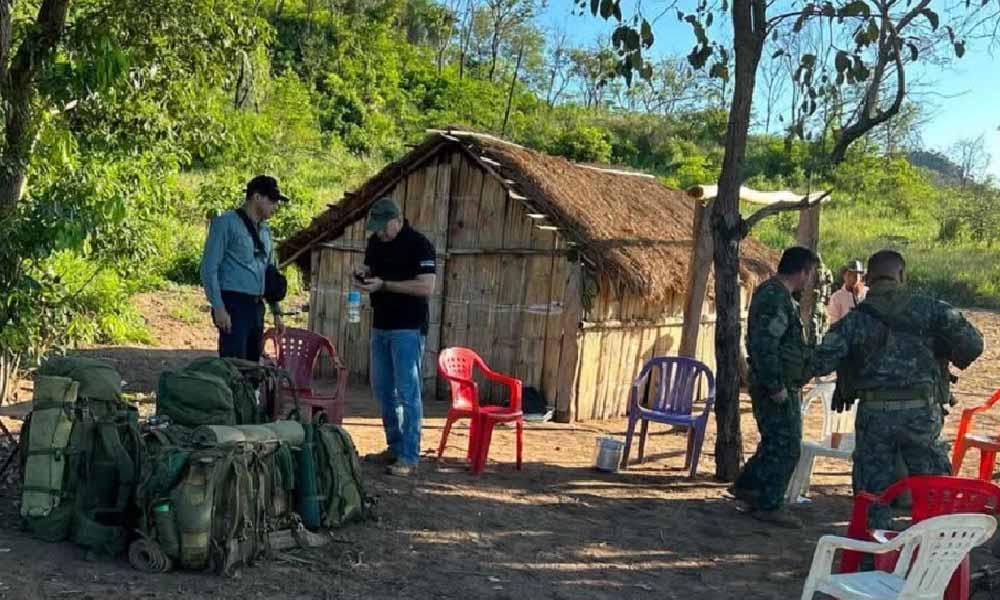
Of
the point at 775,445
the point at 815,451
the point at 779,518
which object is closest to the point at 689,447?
the point at 815,451

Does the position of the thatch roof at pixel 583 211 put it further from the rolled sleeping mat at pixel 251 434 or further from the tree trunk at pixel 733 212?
the rolled sleeping mat at pixel 251 434

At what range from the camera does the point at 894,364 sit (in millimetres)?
5555

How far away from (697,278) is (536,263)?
6.30 ft

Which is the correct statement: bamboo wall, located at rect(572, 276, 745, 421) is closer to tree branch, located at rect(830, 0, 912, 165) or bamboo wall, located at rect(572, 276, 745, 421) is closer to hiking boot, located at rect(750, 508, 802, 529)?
tree branch, located at rect(830, 0, 912, 165)

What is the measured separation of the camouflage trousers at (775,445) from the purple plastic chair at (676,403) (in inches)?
43.4

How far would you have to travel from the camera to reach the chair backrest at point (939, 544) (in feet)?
13.1

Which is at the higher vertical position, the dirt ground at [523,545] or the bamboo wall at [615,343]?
the bamboo wall at [615,343]

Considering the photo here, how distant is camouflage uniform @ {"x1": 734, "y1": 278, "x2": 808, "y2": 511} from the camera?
249 inches

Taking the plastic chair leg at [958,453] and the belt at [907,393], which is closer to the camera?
the belt at [907,393]

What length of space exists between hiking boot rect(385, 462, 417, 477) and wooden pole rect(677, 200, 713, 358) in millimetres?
3607

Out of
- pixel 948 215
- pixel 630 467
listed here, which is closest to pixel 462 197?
pixel 630 467

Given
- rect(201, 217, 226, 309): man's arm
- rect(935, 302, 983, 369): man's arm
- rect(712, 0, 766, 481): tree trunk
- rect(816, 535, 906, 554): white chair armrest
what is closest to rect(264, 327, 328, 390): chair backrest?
rect(201, 217, 226, 309): man's arm

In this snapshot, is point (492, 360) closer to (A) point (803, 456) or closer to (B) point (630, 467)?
(B) point (630, 467)

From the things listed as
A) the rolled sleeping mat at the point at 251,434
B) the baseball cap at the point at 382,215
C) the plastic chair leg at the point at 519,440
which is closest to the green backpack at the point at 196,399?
the rolled sleeping mat at the point at 251,434
